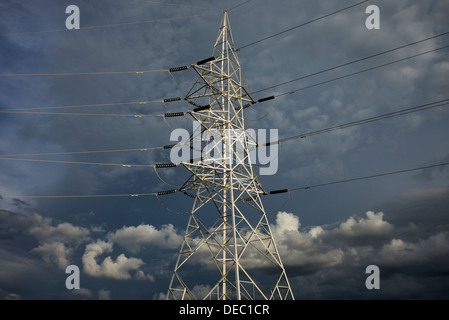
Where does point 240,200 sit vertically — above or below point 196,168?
below

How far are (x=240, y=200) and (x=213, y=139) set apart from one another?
551 centimetres
